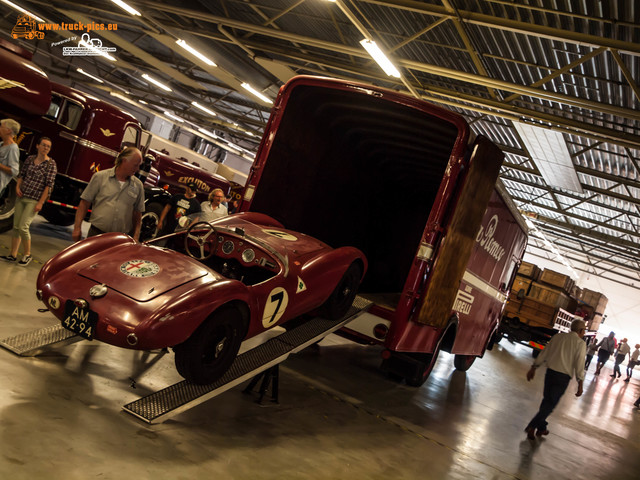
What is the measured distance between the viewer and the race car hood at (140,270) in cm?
379

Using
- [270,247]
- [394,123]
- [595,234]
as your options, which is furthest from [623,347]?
[270,247]

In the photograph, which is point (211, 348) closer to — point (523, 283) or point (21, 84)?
point (21, 84)

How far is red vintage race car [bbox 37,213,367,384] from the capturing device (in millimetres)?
3607

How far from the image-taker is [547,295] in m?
15.9

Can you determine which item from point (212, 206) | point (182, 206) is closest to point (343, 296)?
point (212, 206)

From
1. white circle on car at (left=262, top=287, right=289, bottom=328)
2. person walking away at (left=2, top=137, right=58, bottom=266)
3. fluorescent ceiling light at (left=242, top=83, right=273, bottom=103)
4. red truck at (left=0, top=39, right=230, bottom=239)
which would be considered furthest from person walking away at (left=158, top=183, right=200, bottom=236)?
fluorescent ceiling light at (left=242, top=83, right=273, bottom=103)

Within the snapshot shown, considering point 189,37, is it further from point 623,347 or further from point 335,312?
point 623,347

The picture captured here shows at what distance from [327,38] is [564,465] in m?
10.2

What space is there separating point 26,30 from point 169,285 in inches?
807

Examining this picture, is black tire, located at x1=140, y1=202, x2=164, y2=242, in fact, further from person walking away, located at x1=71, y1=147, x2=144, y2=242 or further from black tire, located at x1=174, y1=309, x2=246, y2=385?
black tire, located at x1=174, y1=309, x2=246, y2=385

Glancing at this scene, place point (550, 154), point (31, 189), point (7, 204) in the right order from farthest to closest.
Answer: point (550, 154) < point (7, 204) < point (31, 189)

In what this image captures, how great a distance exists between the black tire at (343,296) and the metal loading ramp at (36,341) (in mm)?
2315

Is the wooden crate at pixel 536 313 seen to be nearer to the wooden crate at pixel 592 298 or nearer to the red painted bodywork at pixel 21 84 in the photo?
the wooden crate at pixel 592 298

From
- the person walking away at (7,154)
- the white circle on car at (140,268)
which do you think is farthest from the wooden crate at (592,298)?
the white circle on car at (140,268)
